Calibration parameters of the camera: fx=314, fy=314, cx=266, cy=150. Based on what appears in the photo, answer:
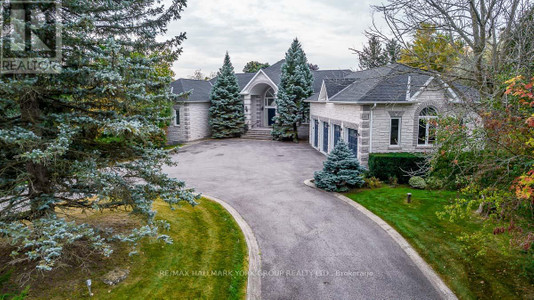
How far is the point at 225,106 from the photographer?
3012 centimetres

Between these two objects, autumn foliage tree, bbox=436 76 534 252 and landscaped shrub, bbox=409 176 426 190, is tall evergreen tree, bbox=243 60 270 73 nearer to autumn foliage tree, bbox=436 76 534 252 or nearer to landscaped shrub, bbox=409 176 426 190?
landscaped shrub, bbox=409 176 426 190

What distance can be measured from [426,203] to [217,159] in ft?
42.4

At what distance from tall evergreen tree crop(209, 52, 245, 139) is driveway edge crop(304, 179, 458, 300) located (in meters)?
20.1

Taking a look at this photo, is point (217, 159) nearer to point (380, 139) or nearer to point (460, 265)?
point (380, 139)

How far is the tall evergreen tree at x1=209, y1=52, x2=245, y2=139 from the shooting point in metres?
29.9

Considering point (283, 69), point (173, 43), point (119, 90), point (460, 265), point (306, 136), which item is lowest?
point (460, 265)

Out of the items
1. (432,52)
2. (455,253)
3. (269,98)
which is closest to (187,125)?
(269,98)

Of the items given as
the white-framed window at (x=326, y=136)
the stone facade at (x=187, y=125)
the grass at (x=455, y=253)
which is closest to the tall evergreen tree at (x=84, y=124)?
the grass at (x=455, y=253)

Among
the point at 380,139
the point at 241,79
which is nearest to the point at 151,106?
the point at 380,139

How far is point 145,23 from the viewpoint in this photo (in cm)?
746

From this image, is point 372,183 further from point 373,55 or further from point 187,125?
point 187,125

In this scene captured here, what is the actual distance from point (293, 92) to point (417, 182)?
15.8m

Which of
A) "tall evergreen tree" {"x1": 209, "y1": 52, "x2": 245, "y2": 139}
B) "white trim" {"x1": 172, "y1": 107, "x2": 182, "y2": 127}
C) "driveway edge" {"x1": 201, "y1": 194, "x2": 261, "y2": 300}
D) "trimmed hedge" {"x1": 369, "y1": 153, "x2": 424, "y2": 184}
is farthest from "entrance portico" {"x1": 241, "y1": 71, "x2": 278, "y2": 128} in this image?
"driveway edge" {"x1": 201, "y1": 194, "x2": 261, "y2": 300}

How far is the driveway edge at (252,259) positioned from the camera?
6473mm
